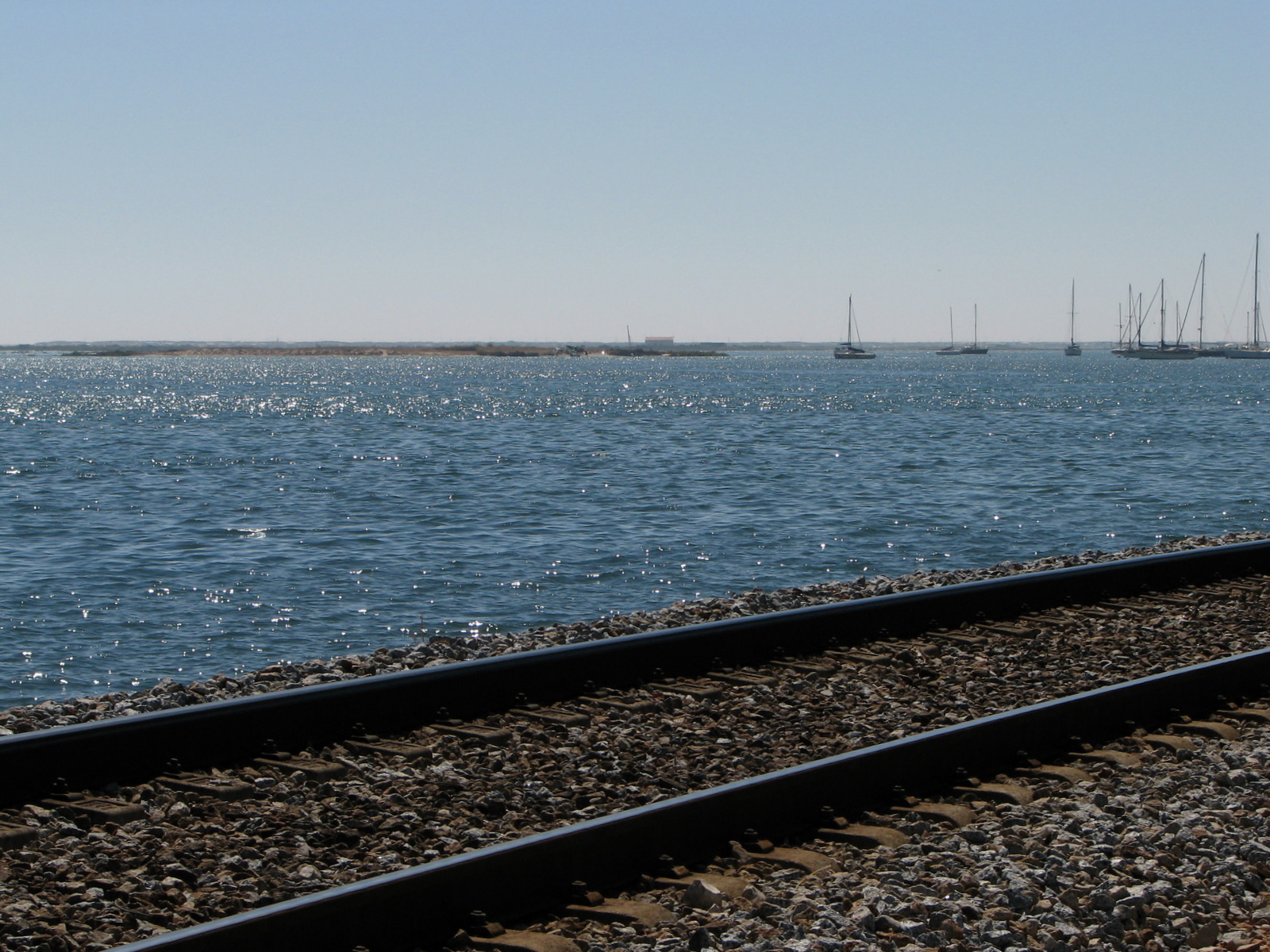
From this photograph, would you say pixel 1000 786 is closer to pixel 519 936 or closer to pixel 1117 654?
pixel 519 936

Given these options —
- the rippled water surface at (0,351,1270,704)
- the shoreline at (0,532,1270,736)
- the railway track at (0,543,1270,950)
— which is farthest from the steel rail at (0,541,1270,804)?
the rippled water surface at (0,351,1270,704)

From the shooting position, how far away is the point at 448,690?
8.59 m

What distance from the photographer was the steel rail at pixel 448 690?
705cm

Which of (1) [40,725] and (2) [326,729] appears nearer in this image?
(2) [326,729]

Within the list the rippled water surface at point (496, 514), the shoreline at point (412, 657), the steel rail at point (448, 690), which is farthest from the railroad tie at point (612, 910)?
the rippled water surface at point (496, 514)

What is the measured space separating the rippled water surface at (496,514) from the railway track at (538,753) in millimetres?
8282

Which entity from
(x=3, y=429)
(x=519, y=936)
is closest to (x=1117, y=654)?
(x=519, y=936)

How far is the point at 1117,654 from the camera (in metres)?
11.1

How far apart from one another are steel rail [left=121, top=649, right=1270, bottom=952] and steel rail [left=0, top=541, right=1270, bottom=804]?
2.50m

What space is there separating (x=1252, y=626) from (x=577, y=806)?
8.08 meters

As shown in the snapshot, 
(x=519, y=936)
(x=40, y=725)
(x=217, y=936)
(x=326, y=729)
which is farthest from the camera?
(x=40, y=725)

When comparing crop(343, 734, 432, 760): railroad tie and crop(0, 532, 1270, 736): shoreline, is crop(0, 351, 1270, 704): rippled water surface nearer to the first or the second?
crop(0, 532, 1270, 736): shoreline

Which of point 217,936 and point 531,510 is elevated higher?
point 217,936

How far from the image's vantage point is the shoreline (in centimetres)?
1016
